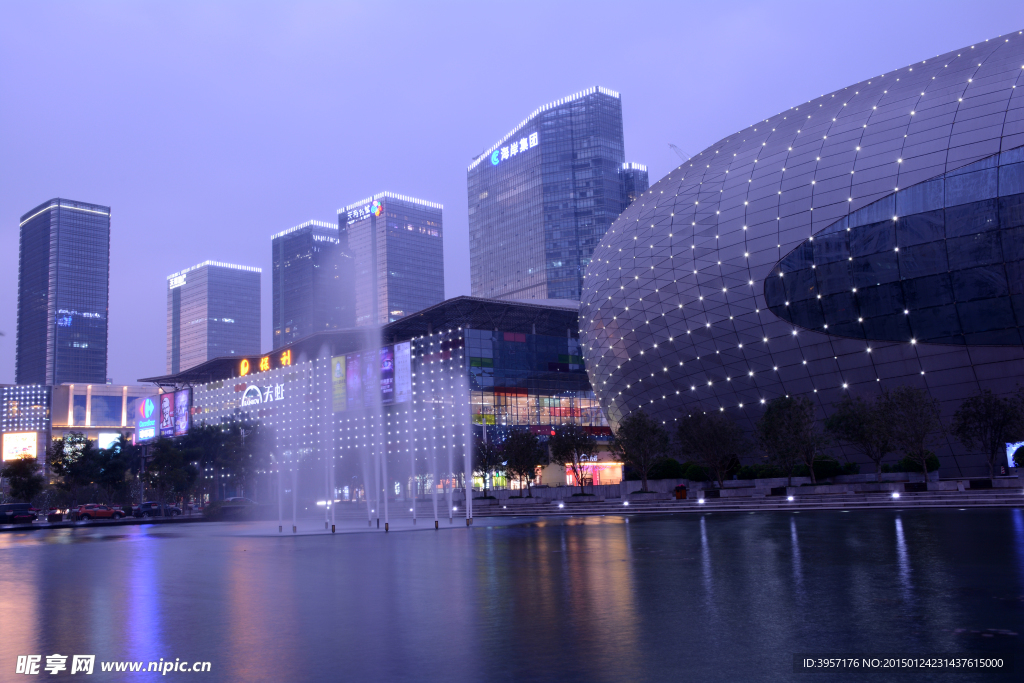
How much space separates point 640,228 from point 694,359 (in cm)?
1281

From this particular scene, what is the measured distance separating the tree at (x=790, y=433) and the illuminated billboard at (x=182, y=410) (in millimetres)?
118383

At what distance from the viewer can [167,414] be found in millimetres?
148750

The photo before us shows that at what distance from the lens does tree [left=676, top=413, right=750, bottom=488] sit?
166 feet

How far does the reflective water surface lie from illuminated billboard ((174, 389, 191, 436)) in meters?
130

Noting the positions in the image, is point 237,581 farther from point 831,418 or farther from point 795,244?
point 795,244

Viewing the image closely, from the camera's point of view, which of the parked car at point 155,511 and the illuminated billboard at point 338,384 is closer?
the parked car at point 155,511

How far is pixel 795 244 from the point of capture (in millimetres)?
50469

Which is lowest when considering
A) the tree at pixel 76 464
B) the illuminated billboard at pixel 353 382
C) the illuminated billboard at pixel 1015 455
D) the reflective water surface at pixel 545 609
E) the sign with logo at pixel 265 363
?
the reflective water surface at pixel 545 609

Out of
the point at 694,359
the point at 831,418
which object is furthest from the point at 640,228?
the point at 831,418

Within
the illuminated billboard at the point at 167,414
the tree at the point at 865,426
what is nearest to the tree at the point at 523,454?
the tree at the point at 865,426

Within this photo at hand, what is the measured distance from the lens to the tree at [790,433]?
46.1 metres

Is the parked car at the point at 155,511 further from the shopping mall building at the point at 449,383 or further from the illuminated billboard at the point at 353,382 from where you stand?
the illuminated billboard at the point at 353,382

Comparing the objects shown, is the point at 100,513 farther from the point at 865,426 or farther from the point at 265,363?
the point at 265,363

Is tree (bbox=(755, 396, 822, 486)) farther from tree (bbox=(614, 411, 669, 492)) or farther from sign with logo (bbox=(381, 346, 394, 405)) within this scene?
sign with logo (bbox=(381, 346, 394, 405))
